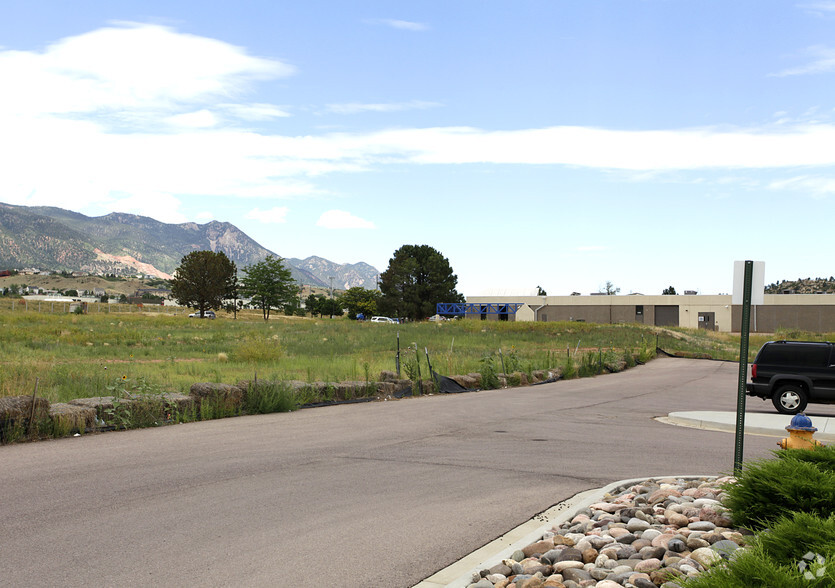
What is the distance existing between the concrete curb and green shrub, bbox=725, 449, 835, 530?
1724 millimetres

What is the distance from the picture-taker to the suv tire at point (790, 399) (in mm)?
18469

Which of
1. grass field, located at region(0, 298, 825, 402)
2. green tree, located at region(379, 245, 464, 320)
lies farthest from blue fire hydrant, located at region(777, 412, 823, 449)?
green tree, located at region(379, 245, 464, 320)

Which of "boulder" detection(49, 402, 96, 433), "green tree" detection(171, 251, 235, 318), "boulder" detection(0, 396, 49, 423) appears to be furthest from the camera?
"green tree" detection(171, 251, 235, 318)

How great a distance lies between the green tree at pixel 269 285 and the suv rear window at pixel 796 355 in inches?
3671

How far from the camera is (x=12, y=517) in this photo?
7.09m

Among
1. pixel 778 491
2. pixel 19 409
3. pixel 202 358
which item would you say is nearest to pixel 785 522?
pixel 778 491

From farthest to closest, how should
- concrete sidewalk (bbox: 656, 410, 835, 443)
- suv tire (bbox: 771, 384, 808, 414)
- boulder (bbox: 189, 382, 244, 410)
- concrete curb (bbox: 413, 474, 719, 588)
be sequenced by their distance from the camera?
1. suv tire (bbox: 771, 384, 808, 414)
2. boulder (bbox: 189, 382, 244, 410)
3. concrete sidewalk (bbox: 656, 410, 835, 443)
4. concrete curb (bbox: 413, 474, 719, 588)

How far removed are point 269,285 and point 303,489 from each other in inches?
4003

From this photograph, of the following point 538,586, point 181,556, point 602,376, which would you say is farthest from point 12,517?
point 602,376

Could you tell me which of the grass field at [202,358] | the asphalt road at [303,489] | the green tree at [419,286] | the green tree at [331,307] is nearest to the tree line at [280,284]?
the green tree at [419,286]

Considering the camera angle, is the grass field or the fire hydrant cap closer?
the fire hydrant cap

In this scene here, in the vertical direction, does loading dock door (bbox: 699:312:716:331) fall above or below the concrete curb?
above

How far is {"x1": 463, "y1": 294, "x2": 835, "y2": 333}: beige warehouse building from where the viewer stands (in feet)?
317

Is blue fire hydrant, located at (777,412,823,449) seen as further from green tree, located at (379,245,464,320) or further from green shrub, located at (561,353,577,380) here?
green tree, located at (379,245,464,320)
